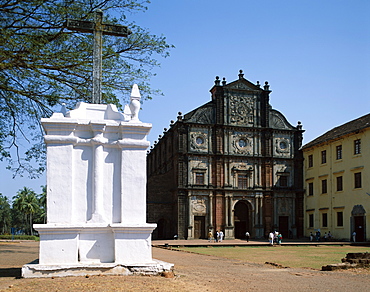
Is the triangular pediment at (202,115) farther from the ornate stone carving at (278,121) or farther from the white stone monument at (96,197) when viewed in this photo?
the white stone monument at (96,197)

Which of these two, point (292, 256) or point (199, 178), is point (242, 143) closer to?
point (199, 178)

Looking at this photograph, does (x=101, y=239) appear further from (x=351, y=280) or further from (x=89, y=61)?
(x=89, y=61)

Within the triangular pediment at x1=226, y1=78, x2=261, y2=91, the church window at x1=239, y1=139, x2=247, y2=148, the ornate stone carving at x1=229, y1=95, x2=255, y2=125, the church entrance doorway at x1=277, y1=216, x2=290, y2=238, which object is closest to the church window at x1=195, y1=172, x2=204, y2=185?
the church window at x1=239, y1=139, x2=247, y2=148

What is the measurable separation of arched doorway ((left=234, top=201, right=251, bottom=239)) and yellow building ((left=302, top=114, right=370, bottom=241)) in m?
5.33

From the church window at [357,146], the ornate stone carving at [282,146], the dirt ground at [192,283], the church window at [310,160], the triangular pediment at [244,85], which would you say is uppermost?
the triangular pediment at [244,85]

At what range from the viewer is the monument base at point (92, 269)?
27.4ft

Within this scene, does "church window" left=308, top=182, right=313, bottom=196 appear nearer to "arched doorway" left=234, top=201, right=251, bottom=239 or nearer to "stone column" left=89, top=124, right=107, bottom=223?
"arched doorway" left=234, top=201, right=251, bottom=239

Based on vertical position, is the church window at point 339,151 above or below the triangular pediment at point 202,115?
below

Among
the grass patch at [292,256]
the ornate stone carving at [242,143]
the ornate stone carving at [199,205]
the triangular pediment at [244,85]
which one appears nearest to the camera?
the grass patch at [292,256]

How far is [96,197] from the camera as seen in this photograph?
9062mm

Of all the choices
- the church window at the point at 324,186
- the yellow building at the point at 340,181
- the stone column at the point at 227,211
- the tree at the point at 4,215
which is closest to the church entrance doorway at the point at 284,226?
the yellow building at the point at 340,181

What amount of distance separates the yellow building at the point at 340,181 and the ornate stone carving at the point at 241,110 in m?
5.89

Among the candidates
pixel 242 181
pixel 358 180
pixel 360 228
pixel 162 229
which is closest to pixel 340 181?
pixel 358 180

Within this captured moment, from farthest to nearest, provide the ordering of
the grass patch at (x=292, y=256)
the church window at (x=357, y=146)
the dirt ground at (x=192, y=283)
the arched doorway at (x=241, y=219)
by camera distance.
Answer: the arched doorway at (x=241, y=219) < the church window at (x=357, y=146) < the grass patch at (x=292, y=256) < the dirt ground at (x=192, y=283)
